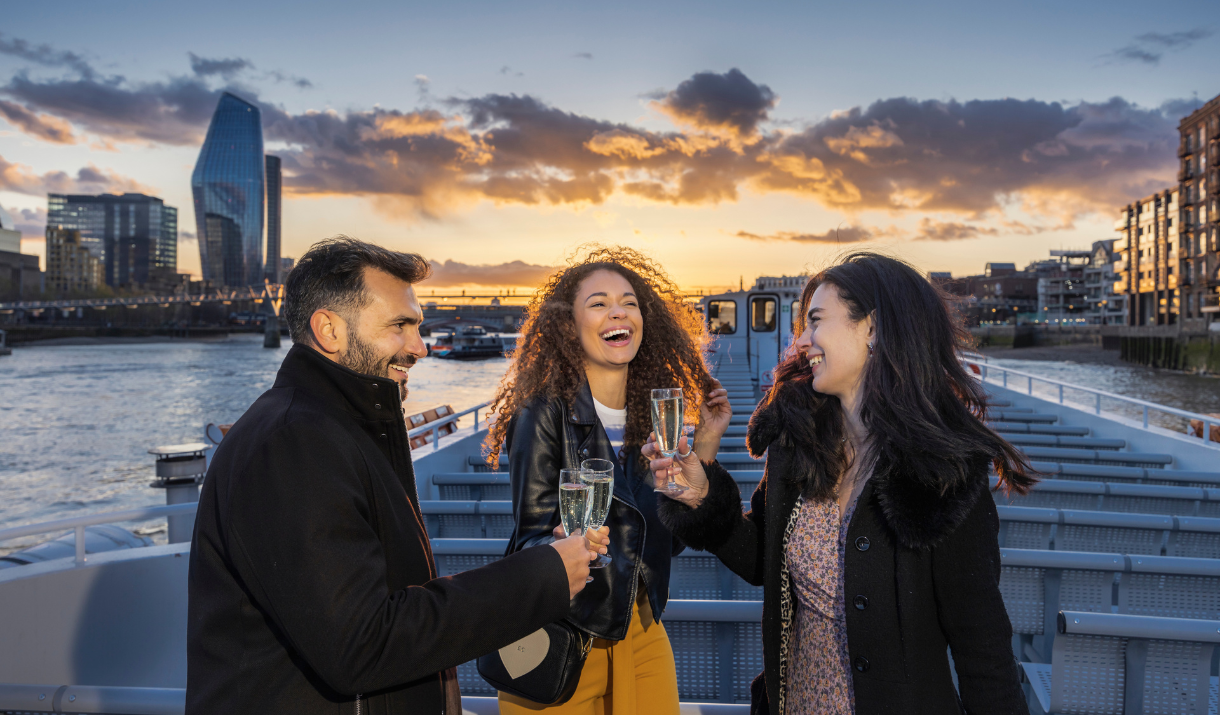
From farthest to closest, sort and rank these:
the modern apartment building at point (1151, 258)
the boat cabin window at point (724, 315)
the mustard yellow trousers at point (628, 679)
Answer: the modern apartment building at point (1151, 258) → the boat cabin window at point (724, 315) → the mustard yellow trousers at point (628, 679)

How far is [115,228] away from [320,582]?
240357mm

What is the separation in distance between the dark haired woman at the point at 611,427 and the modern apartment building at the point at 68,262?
204638 mm

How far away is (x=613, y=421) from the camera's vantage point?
2.30 meters

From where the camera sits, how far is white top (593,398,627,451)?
2.25m

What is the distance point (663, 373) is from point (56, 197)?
254 meters

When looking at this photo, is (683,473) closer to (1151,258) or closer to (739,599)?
(739,599)

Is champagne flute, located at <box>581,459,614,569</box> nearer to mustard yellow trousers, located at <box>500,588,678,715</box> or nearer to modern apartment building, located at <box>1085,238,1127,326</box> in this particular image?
mustard yellow trousers, located at <box>500,588,678,715</box>

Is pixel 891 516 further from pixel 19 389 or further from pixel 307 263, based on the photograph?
pixel 19 389

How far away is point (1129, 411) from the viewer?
34.6 metres

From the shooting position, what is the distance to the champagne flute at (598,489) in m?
1.54

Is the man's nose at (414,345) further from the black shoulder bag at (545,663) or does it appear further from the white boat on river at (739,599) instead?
the white boat on river at (739,599)

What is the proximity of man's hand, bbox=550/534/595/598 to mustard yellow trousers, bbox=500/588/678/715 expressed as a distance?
608 mm

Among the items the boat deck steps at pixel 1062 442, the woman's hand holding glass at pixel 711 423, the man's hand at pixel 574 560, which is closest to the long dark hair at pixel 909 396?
the woman's hand holding glass at pixel 711 423

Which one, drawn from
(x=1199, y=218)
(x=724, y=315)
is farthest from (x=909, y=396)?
(x=1199, y=218)
